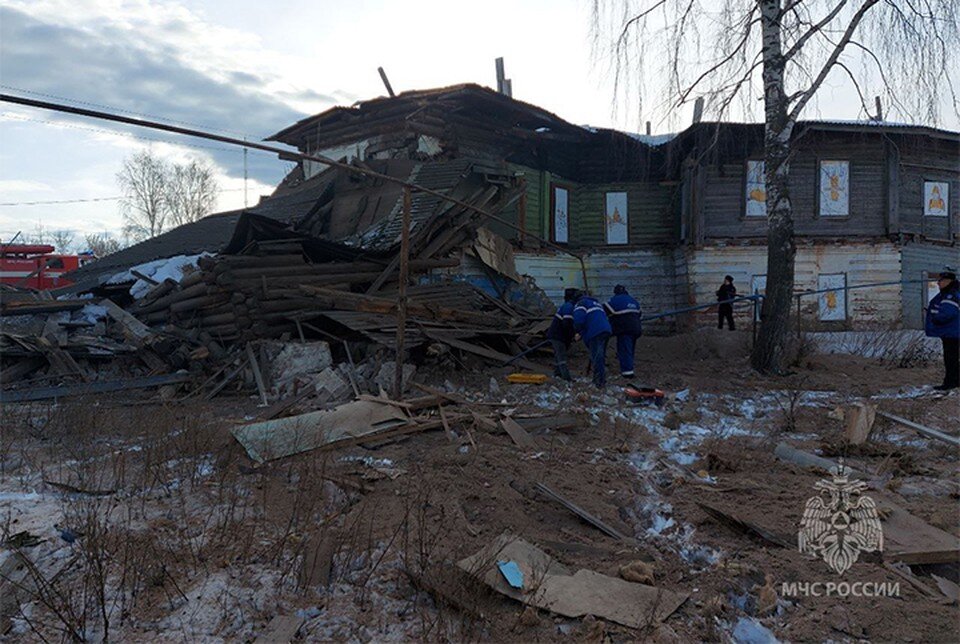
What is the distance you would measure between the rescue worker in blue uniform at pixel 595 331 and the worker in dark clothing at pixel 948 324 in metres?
4.63

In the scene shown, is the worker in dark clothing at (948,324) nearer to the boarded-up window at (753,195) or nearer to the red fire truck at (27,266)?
the boarded-up window at (753,195)

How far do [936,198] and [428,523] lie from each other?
22.4 m

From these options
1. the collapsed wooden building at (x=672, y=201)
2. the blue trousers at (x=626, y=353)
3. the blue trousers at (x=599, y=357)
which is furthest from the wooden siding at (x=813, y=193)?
the blue trousers at (x=599, y=357)

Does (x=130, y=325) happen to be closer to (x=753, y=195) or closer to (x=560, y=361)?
(x=560, y=361)

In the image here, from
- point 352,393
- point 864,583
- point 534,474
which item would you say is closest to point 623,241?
point 352,393

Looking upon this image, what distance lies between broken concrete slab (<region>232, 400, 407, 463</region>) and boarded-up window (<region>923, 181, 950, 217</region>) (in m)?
20.6

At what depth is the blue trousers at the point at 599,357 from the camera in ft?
31.3

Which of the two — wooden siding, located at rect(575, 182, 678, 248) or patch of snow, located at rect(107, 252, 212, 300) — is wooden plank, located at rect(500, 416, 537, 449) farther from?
wooden siding, located at rect(575, 182, 678, 248)

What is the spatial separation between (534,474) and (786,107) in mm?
8261

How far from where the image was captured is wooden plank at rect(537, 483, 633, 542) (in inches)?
168

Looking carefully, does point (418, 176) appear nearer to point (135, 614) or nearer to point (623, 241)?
point (623, 241)

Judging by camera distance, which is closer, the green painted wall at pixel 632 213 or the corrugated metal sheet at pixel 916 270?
the corrugated metal sheet at pixel 916 270

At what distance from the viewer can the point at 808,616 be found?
10.7ft

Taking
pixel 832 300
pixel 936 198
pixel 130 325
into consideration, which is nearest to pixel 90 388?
pixel 130 325
